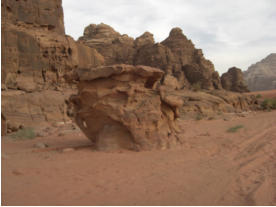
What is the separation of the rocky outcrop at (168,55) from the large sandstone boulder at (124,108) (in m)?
21.6

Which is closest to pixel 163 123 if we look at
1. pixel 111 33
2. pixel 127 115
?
pixel 127 115

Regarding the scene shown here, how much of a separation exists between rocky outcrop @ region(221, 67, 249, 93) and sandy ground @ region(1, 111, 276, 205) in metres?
27.2

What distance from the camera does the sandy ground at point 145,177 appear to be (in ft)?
8.98

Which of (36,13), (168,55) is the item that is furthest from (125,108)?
(168,55)

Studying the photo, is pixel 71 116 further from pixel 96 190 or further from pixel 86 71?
pixel 96 190

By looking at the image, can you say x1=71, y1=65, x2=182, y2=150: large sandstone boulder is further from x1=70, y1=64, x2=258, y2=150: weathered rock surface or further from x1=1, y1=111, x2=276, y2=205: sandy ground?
x1=1, y1=111, x2=276, y2=205: sandy ground

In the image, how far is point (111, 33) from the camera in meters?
37.5

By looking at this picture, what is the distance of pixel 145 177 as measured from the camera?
11.6ft

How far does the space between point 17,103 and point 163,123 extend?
9571 millimetres

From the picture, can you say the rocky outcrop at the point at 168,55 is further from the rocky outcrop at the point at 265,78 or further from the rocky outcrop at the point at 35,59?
the rocky outcrop at the point at 265,78

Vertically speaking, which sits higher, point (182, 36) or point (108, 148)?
point (182, 36)

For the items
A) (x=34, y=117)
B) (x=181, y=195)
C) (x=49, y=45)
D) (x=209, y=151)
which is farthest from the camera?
(x=49, y=45)

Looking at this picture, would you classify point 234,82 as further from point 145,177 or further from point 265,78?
point 265,78

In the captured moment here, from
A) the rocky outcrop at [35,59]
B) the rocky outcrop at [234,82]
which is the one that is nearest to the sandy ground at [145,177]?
the rocky outcrop at [35,59]
